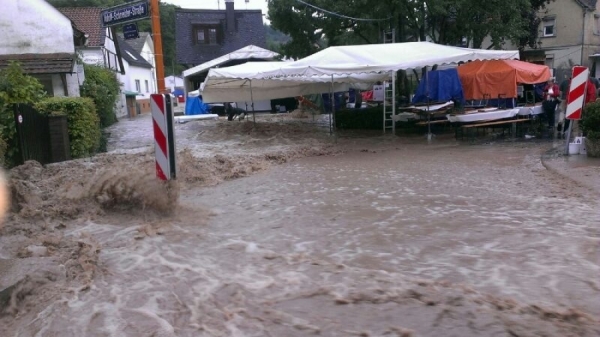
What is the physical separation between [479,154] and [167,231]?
785 centimetres

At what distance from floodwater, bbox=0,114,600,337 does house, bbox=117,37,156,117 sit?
1229 inches

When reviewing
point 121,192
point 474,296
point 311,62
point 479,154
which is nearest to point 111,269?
point 121,192

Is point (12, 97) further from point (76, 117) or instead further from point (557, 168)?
point (557, 168)

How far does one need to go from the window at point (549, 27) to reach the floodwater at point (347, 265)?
30.0 metres

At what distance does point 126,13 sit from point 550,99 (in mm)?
11095

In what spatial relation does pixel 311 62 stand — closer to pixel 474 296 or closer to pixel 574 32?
pixel 474 296

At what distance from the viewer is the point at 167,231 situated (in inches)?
237

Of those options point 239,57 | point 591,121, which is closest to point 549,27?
point 239,57

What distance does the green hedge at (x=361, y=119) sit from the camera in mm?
18438

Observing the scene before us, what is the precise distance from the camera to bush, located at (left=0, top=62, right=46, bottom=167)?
10.1 meters

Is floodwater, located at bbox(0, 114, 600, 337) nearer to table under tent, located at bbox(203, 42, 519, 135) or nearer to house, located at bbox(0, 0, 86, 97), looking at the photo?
table under tent, located at bbox(203, 42, 519, 135)

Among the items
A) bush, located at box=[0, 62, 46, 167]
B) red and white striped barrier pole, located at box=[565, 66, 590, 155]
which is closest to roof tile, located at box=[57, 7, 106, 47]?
bush, located at box=[0, 62, 46, 167]

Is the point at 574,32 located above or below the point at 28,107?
above

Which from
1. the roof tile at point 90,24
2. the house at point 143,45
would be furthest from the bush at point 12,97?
the house at point 143,45
